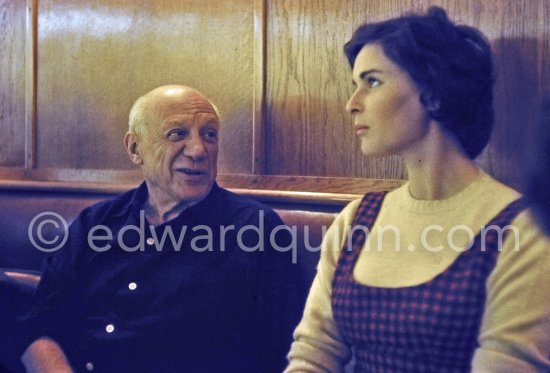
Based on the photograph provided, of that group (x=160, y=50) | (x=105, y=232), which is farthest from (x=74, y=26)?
(x=105, y=232)

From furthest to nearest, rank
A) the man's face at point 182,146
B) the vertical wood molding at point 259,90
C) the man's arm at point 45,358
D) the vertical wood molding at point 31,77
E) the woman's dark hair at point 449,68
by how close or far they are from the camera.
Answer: the vertical wood molding at point 31,77, the vertical wood molding at point 259,90, the man's arm at point 45,358, the man's face at point 182,146, the woman's dark hair at point 449,68

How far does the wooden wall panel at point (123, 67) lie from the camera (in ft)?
5.20

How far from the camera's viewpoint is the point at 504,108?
3.55 ft

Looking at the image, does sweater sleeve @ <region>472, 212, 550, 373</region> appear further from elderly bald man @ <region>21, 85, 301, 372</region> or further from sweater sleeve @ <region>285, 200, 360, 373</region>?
elderly bald man @ <region>21, 85, 301, 372</region>

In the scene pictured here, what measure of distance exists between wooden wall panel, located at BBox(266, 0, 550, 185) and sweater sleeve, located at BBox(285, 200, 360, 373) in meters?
0.26

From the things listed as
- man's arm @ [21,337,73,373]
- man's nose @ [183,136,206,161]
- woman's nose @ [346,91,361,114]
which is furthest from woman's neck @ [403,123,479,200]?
man's arm @ [21,337,73,373]

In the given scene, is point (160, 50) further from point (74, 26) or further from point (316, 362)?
point (316, 362)

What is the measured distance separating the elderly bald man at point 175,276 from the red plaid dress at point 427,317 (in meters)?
0.22

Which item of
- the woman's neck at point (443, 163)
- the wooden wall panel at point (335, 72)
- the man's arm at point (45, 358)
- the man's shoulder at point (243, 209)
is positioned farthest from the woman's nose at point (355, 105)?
the man's arm at point (45, 358)

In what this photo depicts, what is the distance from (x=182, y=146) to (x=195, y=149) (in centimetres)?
3

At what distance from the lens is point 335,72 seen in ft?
4.73

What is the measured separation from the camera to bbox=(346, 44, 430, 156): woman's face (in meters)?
1.02

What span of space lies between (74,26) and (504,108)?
1224 millimetres

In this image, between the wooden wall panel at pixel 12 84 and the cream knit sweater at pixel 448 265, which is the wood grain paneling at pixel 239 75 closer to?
the wooden wall panel at pixel 12 84
